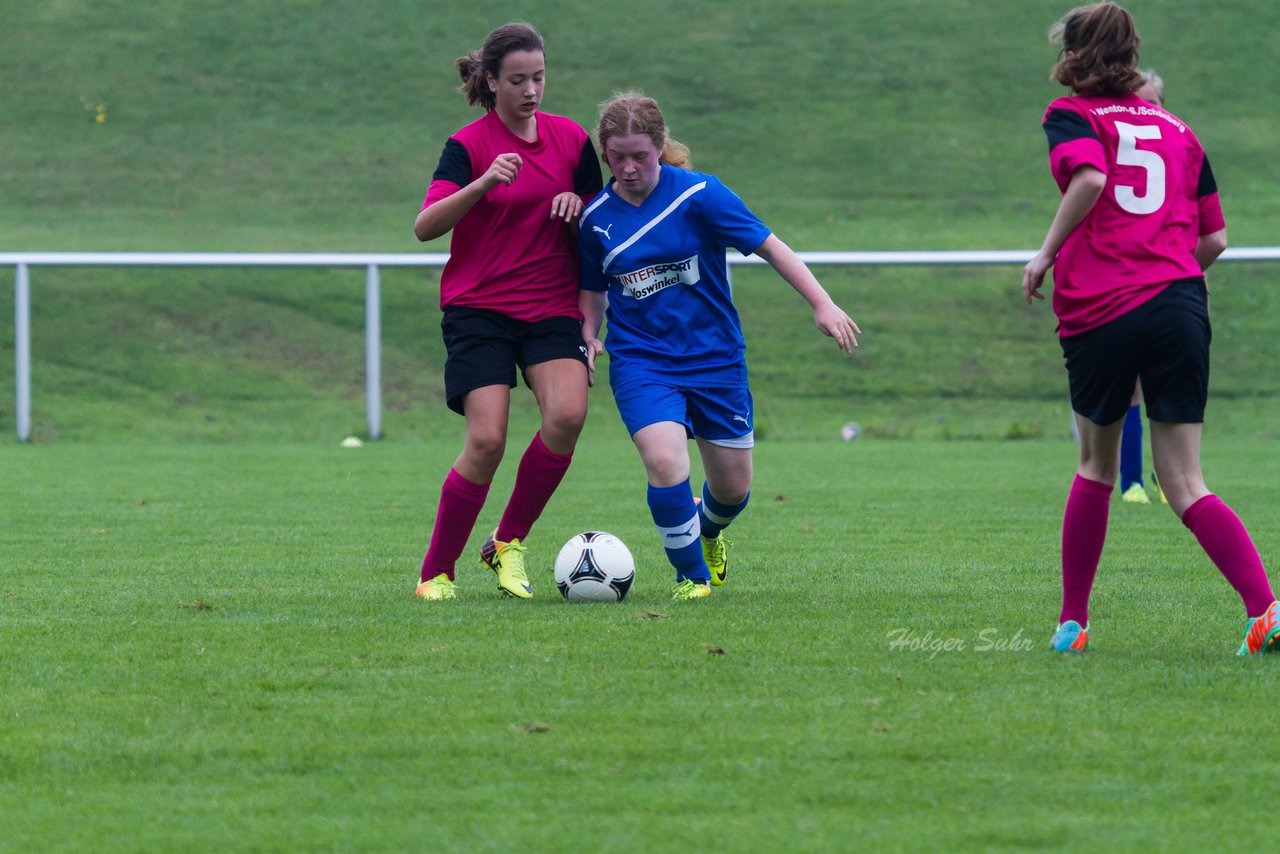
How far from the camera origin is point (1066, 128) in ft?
15.0

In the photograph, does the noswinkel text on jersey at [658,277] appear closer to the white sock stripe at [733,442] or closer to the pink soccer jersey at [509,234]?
the pink soccer jersey at [509,234]

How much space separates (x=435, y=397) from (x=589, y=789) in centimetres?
1501

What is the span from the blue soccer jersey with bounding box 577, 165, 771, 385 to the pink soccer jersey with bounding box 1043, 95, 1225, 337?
145 cm

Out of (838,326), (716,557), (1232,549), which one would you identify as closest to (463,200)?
(838,326)

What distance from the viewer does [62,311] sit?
756 inches

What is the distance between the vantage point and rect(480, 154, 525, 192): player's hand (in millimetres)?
5566

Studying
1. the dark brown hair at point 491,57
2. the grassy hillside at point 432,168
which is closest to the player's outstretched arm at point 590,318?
the dark brown hair at point 491,57

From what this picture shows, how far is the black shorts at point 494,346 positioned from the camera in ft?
19.5

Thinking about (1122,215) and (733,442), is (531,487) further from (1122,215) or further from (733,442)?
(1122,215)

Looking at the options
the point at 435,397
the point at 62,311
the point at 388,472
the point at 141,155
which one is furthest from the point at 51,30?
the point at 388,472

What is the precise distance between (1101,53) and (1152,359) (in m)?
0.82

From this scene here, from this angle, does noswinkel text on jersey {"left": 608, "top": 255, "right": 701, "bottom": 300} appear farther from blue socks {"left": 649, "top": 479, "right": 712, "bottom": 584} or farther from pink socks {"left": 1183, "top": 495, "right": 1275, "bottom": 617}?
pink socks {"left": 1183, "top": 495, "right": 1275, "bottom": 617}

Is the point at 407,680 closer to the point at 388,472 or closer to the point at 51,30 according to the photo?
the point at 388,472

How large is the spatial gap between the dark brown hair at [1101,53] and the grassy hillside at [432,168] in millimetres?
11411
